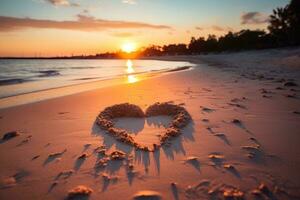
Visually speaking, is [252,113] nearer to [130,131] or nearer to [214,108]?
[214,108]

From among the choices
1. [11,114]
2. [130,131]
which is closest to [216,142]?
[130,131]

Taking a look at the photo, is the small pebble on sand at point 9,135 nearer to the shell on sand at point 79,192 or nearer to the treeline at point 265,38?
the shell on sand at point 79,192

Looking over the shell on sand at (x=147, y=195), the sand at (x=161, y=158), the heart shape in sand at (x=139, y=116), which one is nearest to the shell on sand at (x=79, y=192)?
the sand at (x=161, y=158)

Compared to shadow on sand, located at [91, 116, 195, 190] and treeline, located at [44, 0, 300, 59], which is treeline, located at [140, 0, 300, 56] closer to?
treeline, located at [44, 0, 300, 59]

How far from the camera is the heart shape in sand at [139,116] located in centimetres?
339

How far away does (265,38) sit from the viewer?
6638 cm

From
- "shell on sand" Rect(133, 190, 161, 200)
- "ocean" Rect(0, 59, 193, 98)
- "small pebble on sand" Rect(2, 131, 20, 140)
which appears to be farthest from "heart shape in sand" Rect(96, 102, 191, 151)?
"ocean" Rect(0, 59, 193, 98)

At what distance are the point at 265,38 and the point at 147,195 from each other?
249 ft

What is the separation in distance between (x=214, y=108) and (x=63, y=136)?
326 centimetres

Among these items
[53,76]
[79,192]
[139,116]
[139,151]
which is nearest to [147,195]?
[79,192]

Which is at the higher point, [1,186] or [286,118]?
[286,118]

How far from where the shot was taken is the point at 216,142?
10.6 ft

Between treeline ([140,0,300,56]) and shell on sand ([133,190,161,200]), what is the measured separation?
59772mm

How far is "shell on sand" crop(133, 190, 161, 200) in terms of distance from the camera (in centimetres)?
212
